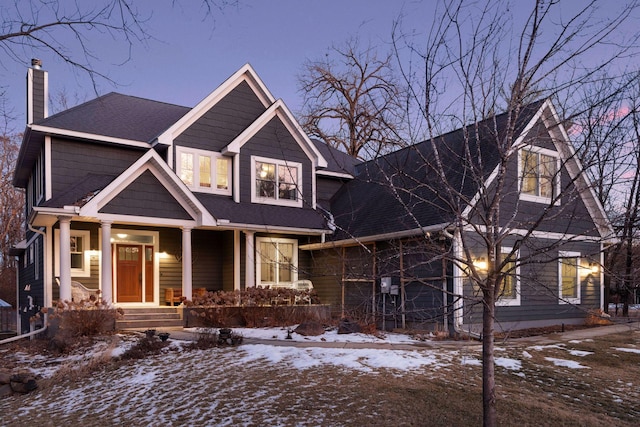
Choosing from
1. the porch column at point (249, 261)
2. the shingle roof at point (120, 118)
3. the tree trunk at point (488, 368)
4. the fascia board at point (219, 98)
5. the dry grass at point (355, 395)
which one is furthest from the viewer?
the porch column at point (249, 261)

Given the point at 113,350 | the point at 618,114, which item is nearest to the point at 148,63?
the point at 618,114

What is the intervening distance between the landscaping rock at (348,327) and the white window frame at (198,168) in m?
6.39

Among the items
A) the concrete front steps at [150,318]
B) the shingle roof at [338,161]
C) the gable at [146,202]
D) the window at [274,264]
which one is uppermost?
the shingle roof at [338,161]

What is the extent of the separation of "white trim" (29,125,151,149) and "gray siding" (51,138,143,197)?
1.21 ft

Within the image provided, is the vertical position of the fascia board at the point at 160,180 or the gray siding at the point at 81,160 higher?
the gray siding at the point at 81,160

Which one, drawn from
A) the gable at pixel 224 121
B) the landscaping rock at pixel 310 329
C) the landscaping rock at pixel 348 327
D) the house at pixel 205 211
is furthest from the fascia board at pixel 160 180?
the landscaping rock at pixel 348 327

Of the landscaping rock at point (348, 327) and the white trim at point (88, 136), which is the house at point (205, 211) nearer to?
the white trim at point (88, 136)

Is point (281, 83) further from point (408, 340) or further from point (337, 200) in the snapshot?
point (337, 200)

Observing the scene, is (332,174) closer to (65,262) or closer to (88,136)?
(88,136)

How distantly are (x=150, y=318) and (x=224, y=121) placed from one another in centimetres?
660

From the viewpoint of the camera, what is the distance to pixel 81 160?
48.4 ft

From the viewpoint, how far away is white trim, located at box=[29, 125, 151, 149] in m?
13.9

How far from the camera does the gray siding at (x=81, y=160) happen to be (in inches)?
563

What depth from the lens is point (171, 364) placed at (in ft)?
29.2
